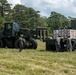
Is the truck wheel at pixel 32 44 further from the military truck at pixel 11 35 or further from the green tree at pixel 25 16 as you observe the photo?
the green tree at pixel 25 16

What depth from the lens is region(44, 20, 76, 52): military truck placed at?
27.8 meters

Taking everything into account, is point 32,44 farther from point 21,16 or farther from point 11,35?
point 21,16

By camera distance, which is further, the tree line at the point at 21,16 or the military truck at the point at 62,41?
the tree line at the point at 21,16

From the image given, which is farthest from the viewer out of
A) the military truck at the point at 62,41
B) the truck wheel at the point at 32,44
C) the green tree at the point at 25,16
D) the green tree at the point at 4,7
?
the green tree at the point at 25,16

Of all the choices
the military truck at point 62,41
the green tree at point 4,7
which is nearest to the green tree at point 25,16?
the green tree at point 4,7

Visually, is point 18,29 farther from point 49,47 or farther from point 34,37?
point 49,47

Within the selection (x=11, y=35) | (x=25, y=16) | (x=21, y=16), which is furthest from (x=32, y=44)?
(x=25, y=16)

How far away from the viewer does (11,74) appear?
556 inches

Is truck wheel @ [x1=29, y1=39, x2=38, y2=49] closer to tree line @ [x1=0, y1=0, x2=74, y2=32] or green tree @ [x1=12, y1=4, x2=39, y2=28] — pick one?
tree line @ [x1=0, y1=0, x2=74, y2=32]

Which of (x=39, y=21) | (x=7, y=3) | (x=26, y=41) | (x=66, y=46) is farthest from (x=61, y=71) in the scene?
(x=39, y=21)

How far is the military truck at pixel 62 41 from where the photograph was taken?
2781cm

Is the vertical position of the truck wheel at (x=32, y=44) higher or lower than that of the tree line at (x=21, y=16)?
lower

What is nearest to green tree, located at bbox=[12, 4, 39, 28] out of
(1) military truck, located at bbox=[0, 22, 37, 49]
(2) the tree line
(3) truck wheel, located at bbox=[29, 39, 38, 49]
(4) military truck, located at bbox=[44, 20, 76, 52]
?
(2) the tree line

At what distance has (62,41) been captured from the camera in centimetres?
2823
